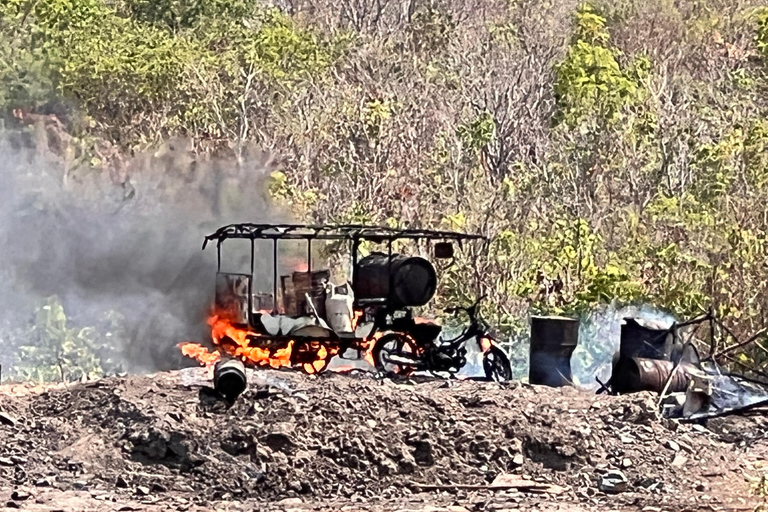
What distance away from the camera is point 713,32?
35.3m

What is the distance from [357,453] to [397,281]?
194 inches

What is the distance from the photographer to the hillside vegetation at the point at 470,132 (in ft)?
67.5

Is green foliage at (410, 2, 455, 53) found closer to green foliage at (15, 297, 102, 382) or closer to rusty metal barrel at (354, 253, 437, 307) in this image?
green foliage at (15, 297, 102, 382)

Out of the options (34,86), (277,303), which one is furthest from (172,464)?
(34,86)

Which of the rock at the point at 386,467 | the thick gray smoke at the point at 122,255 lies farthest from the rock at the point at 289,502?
the thick gray smoke at the point at 122,255

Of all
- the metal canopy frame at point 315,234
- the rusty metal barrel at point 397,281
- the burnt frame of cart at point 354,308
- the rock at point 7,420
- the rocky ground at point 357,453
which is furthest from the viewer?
the rusty metal barrel at point 397,281

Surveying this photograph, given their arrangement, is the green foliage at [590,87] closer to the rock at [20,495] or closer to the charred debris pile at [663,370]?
the charred debris pile at [663,370]

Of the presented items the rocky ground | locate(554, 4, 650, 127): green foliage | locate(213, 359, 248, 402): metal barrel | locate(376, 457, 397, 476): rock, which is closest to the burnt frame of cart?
the rocky ground

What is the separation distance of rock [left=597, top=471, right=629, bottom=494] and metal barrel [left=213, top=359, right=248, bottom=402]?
3627 millimetres

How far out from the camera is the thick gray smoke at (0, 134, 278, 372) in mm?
19328

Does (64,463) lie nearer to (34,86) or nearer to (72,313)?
(72,313)

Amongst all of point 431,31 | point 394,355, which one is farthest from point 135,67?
point 394,355

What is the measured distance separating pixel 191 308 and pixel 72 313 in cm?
189

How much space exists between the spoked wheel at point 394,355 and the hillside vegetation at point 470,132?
13.1 feet
